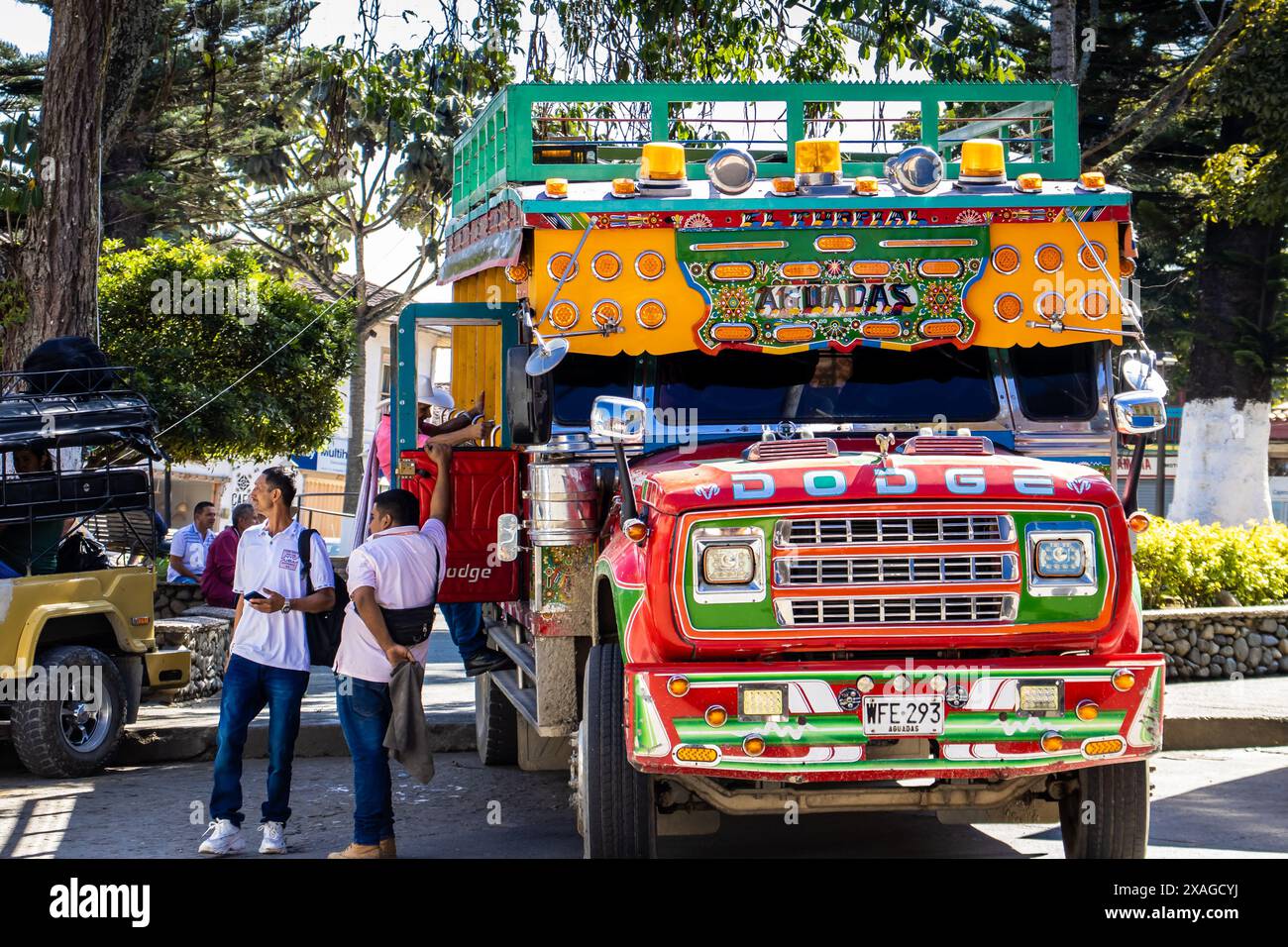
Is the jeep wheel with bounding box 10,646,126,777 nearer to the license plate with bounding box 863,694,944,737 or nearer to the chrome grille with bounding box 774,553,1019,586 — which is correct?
the chrome grille with bounding box 774,553,1019,586

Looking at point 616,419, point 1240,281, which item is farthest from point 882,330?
point 1240,281

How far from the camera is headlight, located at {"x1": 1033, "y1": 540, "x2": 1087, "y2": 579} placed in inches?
224

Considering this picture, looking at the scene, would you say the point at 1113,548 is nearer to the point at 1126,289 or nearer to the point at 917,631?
the point at 917,631

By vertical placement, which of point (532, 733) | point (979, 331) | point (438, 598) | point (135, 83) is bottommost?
point (532, 733)

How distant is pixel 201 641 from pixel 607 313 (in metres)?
7.27

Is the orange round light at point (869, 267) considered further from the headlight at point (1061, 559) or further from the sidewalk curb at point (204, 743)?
the sidewalk curb at point (204, 743)

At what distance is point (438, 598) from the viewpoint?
310 inches

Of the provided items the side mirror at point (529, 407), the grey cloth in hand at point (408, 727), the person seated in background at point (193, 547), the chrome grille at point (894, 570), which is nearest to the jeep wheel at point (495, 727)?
the grey cloth in hand at point (408, 727)

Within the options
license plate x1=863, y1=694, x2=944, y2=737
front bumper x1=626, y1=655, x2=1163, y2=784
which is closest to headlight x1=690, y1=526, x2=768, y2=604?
front bumper x1=626, y1=655, x2=1163, y2=784

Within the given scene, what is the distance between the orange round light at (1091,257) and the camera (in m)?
7.23

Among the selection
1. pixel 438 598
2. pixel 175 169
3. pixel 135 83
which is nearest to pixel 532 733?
pixel 438 598

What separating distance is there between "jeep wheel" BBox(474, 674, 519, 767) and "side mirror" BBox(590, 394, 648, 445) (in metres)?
3.76

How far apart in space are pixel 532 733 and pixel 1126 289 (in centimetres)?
407

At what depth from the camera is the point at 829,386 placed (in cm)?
720
